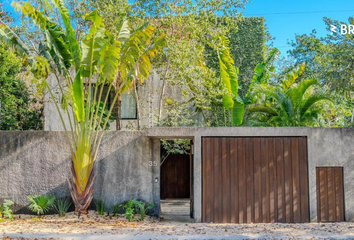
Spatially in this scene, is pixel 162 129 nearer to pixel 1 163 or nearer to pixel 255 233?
pixel 255 233

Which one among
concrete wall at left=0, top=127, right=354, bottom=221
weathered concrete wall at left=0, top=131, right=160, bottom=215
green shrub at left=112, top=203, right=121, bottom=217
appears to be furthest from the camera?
weathered concrete wall at left=0, top=131, right=160, bottom=215

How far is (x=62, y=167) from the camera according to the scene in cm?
1173

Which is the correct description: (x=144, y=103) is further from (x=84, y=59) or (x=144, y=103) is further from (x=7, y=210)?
(x=7, y=210)

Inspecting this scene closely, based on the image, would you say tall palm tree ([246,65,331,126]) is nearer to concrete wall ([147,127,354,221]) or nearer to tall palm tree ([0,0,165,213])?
concrete wall ([147,127,354,221])

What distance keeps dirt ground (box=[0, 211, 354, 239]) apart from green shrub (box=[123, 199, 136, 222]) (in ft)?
0.59

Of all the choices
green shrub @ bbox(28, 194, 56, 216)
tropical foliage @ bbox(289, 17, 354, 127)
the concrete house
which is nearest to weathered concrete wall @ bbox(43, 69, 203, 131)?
the concrete house

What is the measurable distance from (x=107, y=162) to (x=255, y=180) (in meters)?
4.53

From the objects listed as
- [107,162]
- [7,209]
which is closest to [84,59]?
[107,162]

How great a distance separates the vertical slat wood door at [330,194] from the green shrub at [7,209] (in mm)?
9047

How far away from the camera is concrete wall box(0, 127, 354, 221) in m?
11.3

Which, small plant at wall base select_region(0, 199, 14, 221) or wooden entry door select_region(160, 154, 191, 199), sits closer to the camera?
small plant at wall base select_region(0, 199, 14, 221)

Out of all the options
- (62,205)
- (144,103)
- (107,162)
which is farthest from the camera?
(144,103)

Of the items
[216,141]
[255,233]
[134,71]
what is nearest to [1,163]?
[134,71]

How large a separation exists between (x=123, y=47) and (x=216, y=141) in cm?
382
